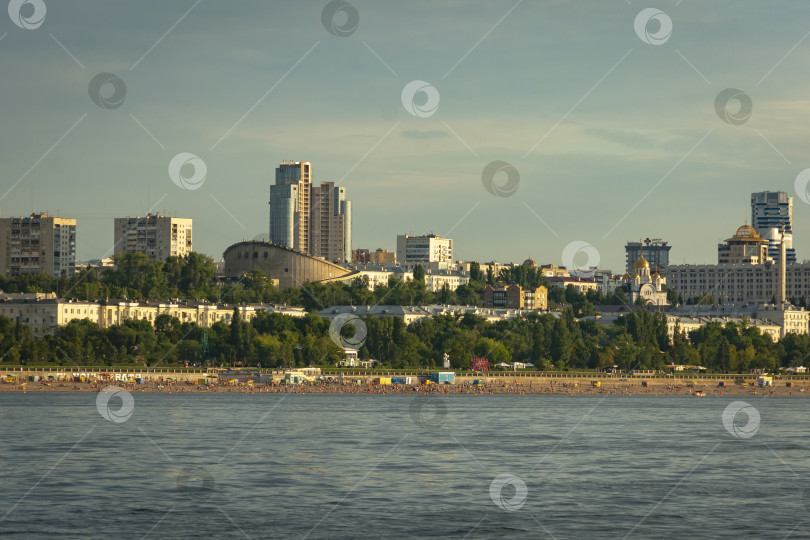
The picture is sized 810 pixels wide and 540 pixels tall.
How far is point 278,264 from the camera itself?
7451 inches

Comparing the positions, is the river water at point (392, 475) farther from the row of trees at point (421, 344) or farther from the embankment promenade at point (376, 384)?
the row of trees at point (421, 344)

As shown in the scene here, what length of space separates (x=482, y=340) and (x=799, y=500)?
9564cm

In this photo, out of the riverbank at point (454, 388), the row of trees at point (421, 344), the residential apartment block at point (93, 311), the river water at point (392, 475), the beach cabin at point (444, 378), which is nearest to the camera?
the river water at point (392, 475)

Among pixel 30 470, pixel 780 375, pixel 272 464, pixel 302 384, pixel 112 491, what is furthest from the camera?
pixel 780 375

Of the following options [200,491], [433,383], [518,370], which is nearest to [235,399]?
[433,383]

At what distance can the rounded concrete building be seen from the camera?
18862 cm

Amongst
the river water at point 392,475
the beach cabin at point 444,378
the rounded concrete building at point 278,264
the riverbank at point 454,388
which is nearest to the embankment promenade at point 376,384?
the riverbank at point 454,388

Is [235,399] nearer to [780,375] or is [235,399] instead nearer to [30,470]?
[30,470]

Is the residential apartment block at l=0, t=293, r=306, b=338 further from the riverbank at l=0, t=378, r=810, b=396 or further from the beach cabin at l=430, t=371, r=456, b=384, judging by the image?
the beach cabin at l=430, t=371, r=456, b=384

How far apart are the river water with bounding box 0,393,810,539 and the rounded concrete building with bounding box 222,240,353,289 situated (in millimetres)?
112671

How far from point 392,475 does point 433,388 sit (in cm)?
6933

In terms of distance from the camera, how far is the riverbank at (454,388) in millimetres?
97550

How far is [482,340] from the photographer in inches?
5285

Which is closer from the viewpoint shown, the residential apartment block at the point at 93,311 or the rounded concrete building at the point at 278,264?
the residential apartment block at the point at 93,311
